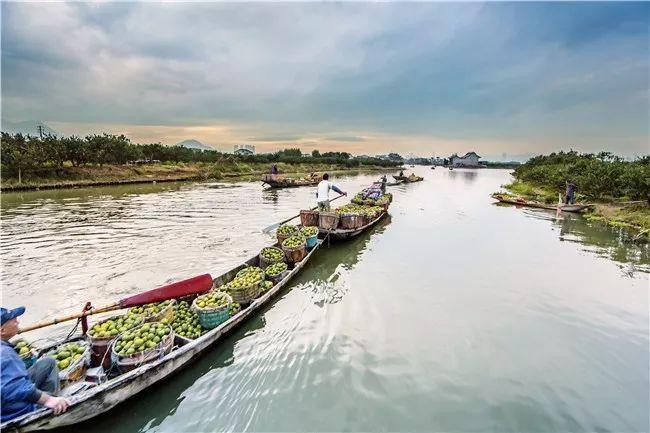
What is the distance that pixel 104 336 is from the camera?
5.53m

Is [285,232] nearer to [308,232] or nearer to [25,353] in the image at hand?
[308,232]

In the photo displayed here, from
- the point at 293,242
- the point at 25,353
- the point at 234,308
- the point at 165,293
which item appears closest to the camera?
the point at 25,353

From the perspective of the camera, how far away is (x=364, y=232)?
1673 centimetres

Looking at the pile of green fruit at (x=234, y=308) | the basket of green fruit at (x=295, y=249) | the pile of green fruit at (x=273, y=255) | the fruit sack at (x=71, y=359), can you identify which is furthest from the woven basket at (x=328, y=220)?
the fruit sack at (x=71, y=359)

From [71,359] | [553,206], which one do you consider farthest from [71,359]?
[553,206]

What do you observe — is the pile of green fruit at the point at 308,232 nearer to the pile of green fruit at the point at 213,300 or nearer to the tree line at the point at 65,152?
the pile of green fruit at the point at 213,300

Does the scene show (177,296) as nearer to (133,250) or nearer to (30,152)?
(133,250)

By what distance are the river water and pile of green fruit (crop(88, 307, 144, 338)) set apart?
1.23 meters

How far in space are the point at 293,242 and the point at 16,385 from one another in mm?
7656

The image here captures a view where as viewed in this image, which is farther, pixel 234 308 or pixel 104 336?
pixel 234 308

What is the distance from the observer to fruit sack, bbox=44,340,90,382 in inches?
190

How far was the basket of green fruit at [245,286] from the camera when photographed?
744 centimetres

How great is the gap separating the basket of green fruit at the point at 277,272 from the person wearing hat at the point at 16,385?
5250mm

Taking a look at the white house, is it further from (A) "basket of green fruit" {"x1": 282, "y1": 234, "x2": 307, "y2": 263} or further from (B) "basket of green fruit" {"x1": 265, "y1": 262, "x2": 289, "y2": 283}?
(B) "basket of green fruit" {"x1": 265, "y1": 262, "x2": 289, "y2": 283}
